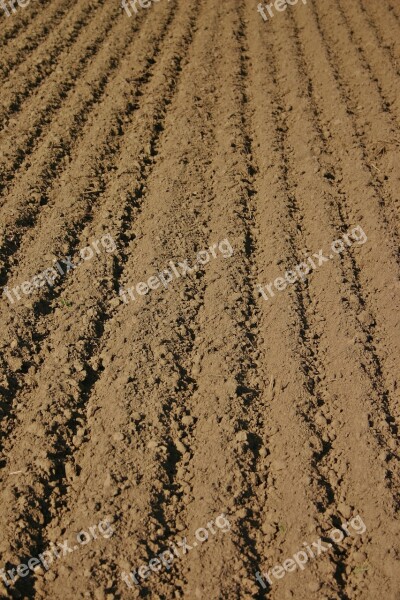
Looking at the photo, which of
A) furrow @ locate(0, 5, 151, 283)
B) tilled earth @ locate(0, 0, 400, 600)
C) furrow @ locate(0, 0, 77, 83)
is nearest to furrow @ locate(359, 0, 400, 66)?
tilled earth @ locate(0, 0, 400, 600)

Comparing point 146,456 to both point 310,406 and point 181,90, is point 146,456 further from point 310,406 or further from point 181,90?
point 181,90

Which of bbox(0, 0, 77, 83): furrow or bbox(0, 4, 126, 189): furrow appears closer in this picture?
bbox(0, 4, 126, 189): furrow

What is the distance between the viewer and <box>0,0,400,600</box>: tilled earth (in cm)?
291

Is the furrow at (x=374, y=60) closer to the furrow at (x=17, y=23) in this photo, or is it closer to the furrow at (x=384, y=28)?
the furrow at (x=384, y=28)

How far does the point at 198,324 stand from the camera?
3.99 m

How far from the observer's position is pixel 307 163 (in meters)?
5.36

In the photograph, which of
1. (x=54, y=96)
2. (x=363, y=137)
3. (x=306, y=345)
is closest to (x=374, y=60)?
(x=363, y=137)

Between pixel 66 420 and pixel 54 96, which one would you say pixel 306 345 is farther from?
pixel 54 96

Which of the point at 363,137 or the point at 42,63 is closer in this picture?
the point at 363,137

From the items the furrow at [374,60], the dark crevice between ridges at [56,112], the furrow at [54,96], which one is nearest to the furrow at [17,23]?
the furrow at [54,96]

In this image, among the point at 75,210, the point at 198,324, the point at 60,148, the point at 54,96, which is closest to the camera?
the point at 198,324

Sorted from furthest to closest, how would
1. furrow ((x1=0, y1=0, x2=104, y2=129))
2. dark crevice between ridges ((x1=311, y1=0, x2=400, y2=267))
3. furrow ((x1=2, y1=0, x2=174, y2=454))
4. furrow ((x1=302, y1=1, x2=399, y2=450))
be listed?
1. furrow ((x1=0, y1=0, x2=104, y2=129))
2. dark crevice between ridges ((x1=311, y1=0, x2=400, y2=267))
3. furrow ((x1=2, y1=0, x2=174, y2=454))
4. furrow ((x1=302, y1=1, x2=399, y2=450))

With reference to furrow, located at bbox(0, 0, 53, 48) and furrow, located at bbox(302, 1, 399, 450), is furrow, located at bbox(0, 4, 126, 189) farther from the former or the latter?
furrow, located at bbox(302, 1, 399, 450)

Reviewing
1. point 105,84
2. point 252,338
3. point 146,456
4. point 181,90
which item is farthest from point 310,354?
point 105,84
